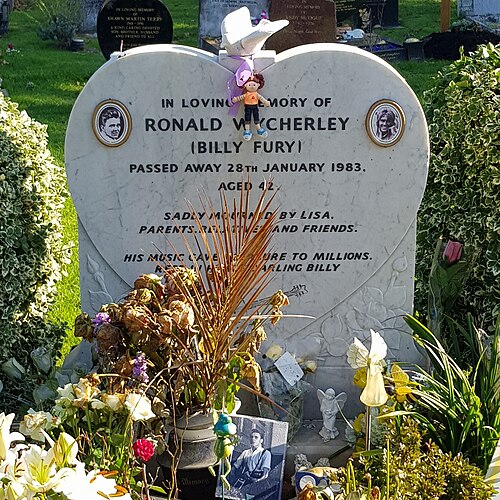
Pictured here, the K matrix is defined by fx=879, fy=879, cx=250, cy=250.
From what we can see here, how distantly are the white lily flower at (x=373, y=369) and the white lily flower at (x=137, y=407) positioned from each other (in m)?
0.73

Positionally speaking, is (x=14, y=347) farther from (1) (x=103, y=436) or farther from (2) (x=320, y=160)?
(2) (x=320, y=160)

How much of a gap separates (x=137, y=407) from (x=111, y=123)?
1.49m

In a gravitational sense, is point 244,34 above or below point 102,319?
above

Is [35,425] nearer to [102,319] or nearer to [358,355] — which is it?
[102,319]

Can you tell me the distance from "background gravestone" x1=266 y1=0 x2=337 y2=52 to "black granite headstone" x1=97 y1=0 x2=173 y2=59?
51.2 inches

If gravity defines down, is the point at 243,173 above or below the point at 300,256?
above

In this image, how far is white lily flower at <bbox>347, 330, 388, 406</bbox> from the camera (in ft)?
Answer: 9.80

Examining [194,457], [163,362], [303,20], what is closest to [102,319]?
[163,362]

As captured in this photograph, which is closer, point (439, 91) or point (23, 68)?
point (439, 91)

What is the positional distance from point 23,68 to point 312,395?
9791 millimetres

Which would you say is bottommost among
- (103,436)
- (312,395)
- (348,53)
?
(312,395)

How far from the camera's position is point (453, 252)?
14.8ft

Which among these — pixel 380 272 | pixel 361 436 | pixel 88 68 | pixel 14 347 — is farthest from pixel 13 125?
pixel 88 68

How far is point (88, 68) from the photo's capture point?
41.3 ft
